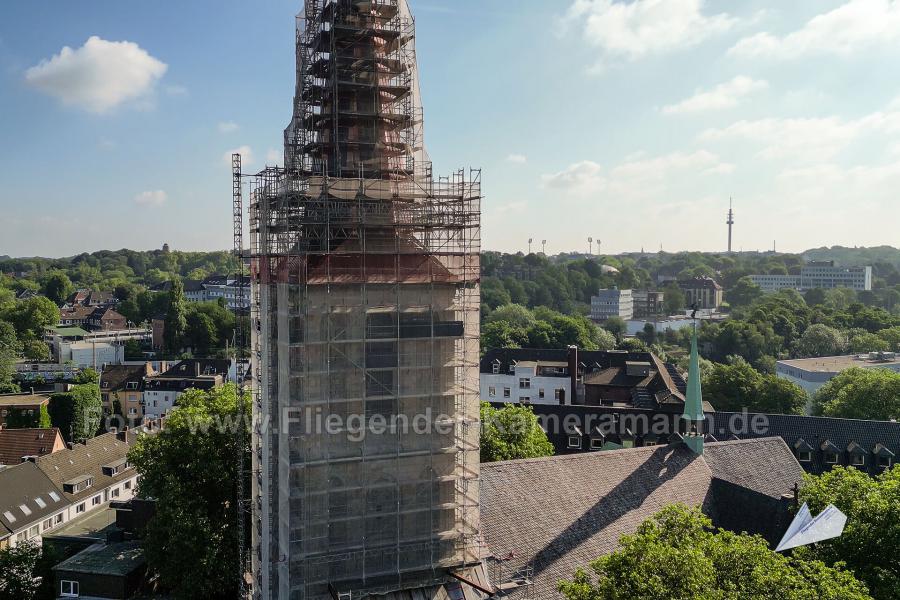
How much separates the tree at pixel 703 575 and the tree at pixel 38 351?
108836 millimetres

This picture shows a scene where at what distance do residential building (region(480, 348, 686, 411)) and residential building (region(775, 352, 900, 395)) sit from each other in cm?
1940

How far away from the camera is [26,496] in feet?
154

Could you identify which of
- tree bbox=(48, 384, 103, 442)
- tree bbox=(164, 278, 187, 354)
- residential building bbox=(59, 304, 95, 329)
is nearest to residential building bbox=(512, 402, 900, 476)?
tree bbox=(48, 384, 103, 442)

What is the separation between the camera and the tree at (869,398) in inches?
2398

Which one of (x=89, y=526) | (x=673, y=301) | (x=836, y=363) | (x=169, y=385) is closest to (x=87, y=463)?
(x=89, y=526)

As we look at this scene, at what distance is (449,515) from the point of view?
2572cm

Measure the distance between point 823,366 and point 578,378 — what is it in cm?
3538

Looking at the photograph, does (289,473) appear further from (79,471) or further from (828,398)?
(828,398)

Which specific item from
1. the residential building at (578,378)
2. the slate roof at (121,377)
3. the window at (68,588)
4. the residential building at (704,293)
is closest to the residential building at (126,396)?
the slate roof at (121,377)

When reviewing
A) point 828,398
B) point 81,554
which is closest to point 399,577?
point 81,554

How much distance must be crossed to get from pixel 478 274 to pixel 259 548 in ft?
44.5

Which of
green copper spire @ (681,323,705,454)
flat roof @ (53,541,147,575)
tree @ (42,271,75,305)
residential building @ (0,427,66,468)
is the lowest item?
flat roof @ (53,541,147,575)

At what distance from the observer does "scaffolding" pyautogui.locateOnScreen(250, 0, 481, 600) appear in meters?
23.8

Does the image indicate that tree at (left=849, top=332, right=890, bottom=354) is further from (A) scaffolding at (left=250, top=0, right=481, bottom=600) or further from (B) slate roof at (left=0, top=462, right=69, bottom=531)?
(B) slate roof at (left=0, top=462, right=69, bottom=531)
